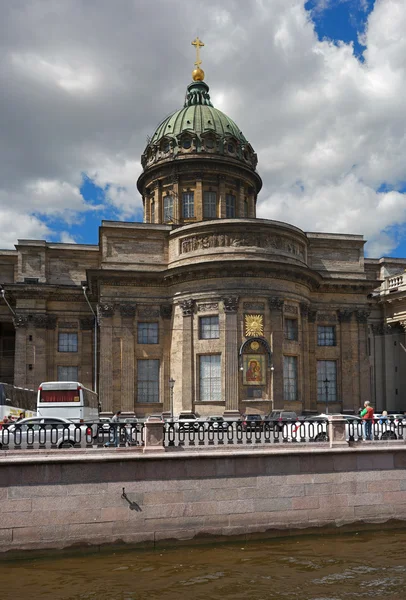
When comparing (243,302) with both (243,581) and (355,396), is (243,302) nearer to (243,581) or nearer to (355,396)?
(355,396)

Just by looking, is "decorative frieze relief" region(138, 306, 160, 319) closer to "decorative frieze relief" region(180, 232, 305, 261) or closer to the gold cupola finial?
"decorative frieze relief" region(180, 232, 305, 261)

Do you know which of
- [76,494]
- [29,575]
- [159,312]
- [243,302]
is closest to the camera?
[29,575]

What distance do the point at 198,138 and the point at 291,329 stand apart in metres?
20.5

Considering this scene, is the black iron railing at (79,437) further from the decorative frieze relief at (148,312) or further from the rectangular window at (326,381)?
the rectangular window at (326,381)

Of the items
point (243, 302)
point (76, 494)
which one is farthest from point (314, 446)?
point (243, 302)

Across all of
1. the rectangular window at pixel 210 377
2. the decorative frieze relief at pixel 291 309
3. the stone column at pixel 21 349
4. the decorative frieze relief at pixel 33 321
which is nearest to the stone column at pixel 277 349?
the decorative frieze relief at pixel 291 309

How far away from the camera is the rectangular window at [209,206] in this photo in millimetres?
53562

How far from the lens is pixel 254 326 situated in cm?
4078

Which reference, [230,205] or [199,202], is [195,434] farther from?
[230,205]

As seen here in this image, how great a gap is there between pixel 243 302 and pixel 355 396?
12080 millimetres

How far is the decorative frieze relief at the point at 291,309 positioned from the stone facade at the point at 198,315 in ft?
0.31

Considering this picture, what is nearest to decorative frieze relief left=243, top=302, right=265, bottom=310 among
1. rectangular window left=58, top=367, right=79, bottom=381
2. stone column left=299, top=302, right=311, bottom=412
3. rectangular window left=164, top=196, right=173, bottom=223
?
stone column left=299, top=302, right=311, bottom=412

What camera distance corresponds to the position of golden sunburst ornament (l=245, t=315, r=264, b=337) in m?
40.7

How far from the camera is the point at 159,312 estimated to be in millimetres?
44000
